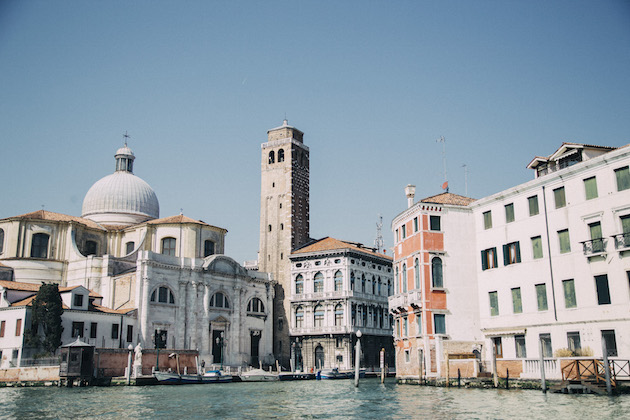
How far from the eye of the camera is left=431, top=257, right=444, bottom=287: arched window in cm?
3114

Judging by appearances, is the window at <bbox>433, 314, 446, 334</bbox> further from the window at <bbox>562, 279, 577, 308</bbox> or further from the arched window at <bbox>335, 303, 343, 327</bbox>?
the arched window at <bbox>335, 303, 343, 327</bbox>

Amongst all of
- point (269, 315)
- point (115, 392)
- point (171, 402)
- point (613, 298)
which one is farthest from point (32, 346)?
point (613, 298)

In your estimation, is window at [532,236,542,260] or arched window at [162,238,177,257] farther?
arched window at [162,238,177,257]

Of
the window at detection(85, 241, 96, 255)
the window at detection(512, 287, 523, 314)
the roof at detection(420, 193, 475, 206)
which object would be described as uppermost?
the window at detection(85, 241, 96, 255)

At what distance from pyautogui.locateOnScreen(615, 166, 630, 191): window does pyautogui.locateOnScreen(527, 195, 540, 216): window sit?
404cm

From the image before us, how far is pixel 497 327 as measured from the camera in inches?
1131

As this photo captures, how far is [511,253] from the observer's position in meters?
28.4

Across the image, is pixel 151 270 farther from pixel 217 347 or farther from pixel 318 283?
pixel 318 283

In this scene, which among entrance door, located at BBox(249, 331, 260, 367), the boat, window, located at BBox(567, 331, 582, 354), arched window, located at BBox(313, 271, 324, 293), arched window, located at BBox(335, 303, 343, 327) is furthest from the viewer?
arched window, located at BBox(313, 271, 324, 293)

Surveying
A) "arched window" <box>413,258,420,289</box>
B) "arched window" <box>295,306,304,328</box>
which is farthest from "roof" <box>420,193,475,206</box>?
"arched window" <box>295,306,304,328</box>

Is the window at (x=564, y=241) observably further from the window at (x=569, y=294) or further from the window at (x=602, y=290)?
the window at (x=602, y=290)

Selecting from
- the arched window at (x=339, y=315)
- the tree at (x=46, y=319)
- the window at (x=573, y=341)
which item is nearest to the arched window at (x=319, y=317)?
the arched window at (x=339, y=315)

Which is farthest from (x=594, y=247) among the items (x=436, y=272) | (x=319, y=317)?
(x=319, y=317)

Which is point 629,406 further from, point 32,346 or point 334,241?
point 334,241
